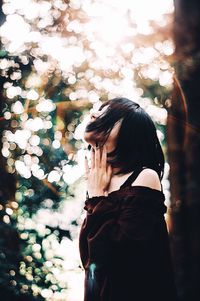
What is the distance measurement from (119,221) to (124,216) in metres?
0.03

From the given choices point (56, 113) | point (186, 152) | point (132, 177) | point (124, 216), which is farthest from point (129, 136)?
point (56, 113)

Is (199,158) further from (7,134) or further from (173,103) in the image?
(7,134)

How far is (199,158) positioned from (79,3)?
281 centimetres

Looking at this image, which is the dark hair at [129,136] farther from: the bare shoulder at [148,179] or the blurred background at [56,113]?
the blurred background at [56,113]

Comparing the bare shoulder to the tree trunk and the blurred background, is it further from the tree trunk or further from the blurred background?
the blurred background

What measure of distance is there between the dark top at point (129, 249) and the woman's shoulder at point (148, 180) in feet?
0.09

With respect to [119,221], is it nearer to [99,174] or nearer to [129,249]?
[129,249]

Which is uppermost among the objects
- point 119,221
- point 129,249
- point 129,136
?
point 129,136

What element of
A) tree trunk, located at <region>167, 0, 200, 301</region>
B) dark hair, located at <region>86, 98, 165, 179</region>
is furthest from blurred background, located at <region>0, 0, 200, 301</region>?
dark hair, located at <region>86, 98, 165, 179</region>

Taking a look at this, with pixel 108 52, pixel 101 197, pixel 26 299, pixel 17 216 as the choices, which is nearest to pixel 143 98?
pixel 108 52

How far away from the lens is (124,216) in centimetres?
144

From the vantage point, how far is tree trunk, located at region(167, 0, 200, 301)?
3.85 m

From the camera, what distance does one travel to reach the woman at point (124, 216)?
143 centimetres

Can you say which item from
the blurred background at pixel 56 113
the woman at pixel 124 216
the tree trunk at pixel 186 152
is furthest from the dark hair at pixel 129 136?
the blurred background at pixel 56 113
